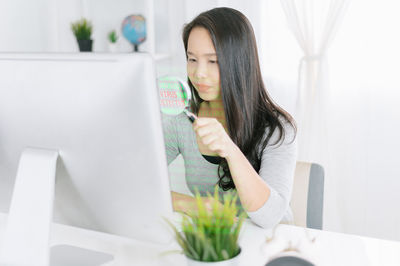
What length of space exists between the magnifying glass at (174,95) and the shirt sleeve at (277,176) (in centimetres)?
26

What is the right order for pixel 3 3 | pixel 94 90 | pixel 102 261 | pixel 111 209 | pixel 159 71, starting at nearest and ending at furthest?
pixel 94 90
pixel 111 209
pixel 102 261
pixel 3 3
pixel 159 71

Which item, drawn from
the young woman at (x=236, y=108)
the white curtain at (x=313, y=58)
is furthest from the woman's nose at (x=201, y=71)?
the white curtain at (x=313, y=58)

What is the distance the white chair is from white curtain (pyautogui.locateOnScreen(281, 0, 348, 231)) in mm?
972

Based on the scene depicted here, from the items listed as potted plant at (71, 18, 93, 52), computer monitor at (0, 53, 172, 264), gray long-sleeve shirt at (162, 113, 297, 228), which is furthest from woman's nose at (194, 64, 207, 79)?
potted plant at (71, 18, 93, 52)

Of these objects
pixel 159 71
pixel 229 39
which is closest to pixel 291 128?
pixel 229 39

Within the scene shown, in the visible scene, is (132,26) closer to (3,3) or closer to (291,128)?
(3,3)

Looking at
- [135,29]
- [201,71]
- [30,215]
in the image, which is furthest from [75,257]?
[135,29]

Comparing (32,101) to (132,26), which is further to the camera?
(132,26)

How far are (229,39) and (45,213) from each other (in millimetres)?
672

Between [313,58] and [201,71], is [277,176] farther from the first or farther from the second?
[313,58]

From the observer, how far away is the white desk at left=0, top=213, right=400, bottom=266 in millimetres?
972

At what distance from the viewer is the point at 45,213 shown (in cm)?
87

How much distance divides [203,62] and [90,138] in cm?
57

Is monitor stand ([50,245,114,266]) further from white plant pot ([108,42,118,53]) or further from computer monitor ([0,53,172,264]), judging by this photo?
white plant pot ([108,42,118,53])
